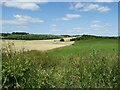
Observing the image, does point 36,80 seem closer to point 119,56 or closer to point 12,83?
point 12,83

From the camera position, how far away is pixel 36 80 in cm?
714

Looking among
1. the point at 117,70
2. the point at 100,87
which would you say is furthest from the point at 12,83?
the point at 117,70

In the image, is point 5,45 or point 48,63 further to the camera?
point 48,63

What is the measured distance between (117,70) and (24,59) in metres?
2.18

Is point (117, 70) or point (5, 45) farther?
point (5, 45)

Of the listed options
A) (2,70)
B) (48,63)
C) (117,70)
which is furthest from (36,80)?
(48,63)

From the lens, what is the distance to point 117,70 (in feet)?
24.3

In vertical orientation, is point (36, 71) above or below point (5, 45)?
below

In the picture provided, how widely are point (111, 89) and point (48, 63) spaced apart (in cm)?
310

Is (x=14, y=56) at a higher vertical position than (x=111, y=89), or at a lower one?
higher

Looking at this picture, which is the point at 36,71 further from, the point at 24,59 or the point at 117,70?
the point at 117,70

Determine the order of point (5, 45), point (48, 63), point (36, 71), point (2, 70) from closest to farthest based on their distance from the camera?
point (2, 70)
point (36, 71)
point (5, 45)
point (48, 63)

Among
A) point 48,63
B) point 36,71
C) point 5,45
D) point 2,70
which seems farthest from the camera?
point 48,63

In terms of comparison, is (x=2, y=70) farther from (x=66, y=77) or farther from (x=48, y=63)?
→ (x=48, y=63)
